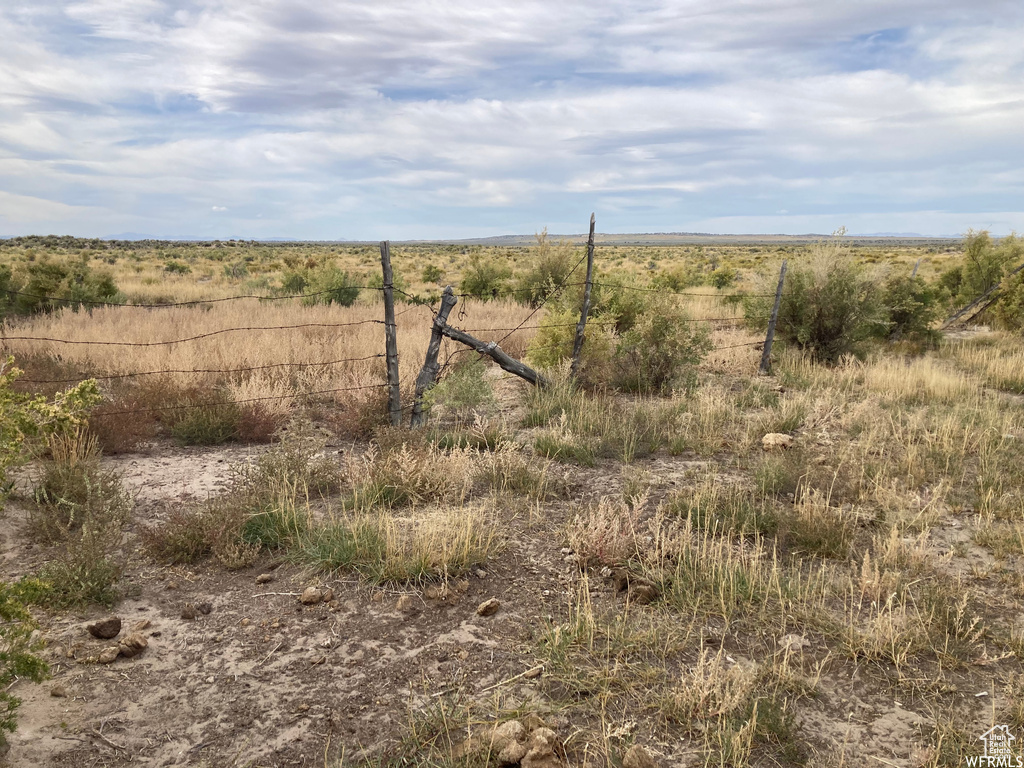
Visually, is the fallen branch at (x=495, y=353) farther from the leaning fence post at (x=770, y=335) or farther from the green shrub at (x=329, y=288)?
the green shrub at (x=329, y=288)

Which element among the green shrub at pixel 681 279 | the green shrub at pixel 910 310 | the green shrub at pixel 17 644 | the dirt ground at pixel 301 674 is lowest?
the dirt ground at pixel 301 674

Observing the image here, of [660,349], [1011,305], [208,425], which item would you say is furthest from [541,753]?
[1011,305]

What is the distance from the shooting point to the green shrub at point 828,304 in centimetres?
1219

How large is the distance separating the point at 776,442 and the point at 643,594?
3761 mm

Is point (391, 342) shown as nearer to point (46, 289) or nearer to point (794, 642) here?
point (794, 642)

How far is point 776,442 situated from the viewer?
290 inches

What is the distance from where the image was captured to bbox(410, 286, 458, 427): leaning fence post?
756 cm

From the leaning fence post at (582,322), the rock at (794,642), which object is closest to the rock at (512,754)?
the rock at (794,642)

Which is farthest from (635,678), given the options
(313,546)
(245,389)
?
(245,389)

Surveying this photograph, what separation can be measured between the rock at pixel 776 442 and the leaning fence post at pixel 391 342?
4097 mm

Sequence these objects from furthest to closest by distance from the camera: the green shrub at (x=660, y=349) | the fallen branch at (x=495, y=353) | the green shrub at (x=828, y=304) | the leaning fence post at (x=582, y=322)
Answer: the green shrub at (x=828, y=304) < the green shrub at (x=660, y=349) < the leaning fence post at (x=582, y=322) < the fallen branch at (x=495, y=353)

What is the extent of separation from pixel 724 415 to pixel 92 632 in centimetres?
690

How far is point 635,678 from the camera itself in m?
3.56

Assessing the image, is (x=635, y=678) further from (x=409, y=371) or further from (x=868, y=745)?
(x=409, y=371)
